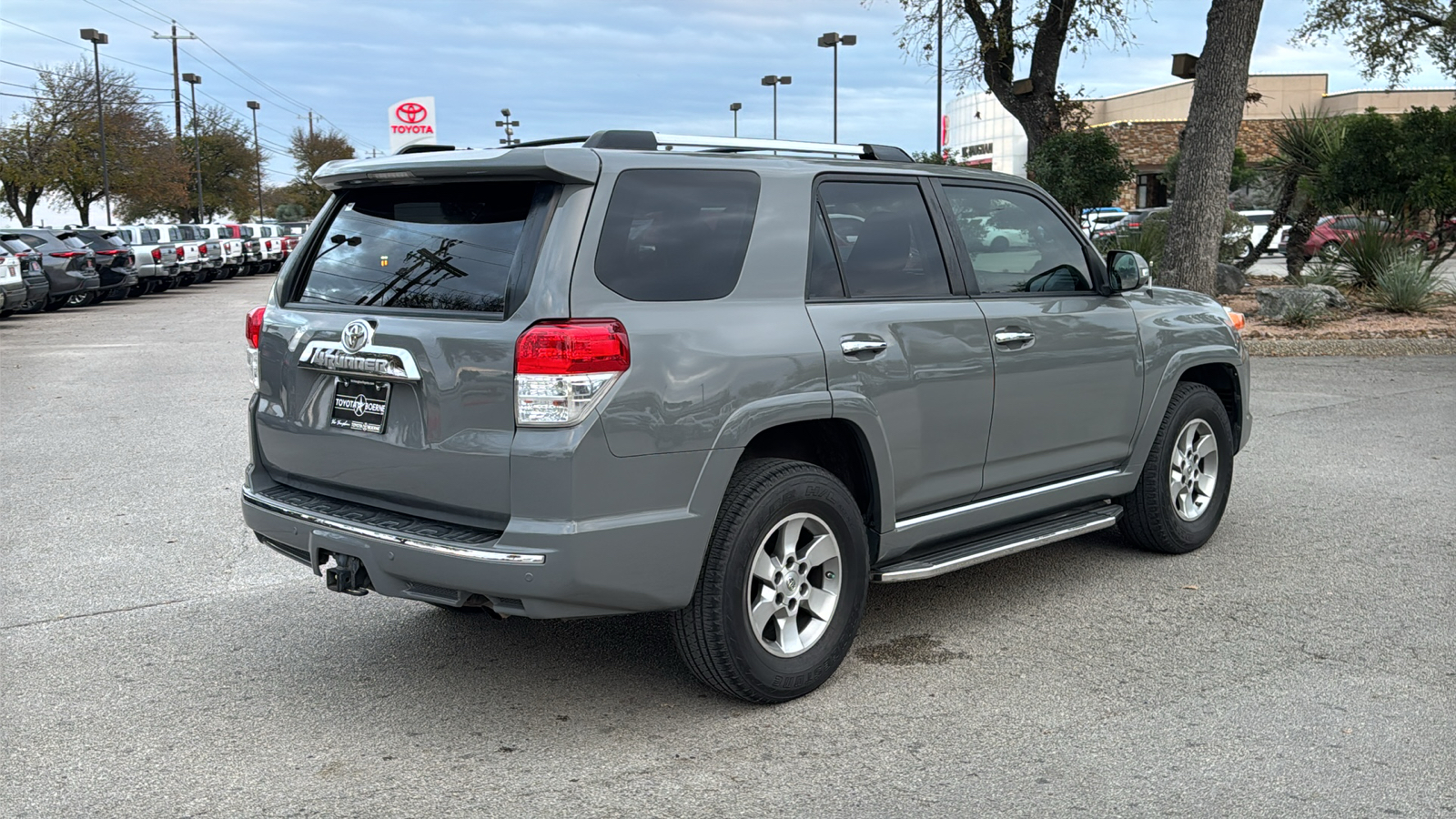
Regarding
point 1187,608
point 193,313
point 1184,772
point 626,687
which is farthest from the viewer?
point 193,313

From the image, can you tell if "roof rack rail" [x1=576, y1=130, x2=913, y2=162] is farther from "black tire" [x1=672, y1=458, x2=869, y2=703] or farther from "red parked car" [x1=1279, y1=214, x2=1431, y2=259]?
"red parked car" [x1=1279, y1=214, x2=1431, y2=259]

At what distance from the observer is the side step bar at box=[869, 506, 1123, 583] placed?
4801 mm

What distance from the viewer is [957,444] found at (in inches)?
196

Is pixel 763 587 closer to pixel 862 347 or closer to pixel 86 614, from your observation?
pixel 862 347

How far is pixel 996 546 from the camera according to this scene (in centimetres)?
511

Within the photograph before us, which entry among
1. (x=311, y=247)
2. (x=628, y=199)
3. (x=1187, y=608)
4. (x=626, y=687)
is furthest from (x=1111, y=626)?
(x=311, y=247)

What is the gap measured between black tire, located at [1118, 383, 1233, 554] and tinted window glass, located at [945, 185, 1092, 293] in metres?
0.85

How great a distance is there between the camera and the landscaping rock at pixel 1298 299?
15492mm

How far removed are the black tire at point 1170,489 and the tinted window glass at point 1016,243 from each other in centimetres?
85

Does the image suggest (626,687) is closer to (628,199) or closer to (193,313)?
(628,199)

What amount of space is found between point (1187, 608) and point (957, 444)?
1.35 meters

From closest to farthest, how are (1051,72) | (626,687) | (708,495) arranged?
(708,495)
(626,687)
(1051,72)

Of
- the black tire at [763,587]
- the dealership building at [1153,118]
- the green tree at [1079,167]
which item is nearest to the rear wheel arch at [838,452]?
the black tire at [763,587]

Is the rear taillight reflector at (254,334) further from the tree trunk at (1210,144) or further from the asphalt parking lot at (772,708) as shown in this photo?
the tree trunk at (1210,144)
